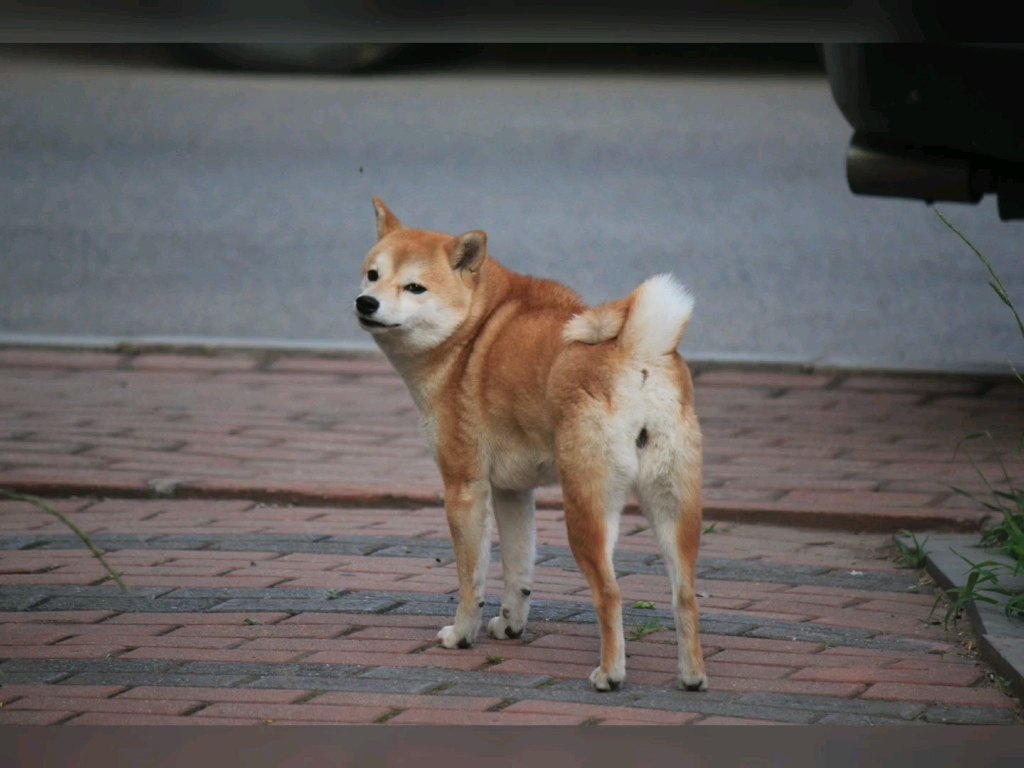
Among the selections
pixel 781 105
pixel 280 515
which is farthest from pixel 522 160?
pixel 280 515

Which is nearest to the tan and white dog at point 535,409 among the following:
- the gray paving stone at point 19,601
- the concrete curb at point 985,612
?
the concrete curb at point 985,612

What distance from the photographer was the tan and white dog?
12.6ft

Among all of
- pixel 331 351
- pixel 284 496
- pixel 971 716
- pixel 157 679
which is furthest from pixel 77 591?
pixel 331 351

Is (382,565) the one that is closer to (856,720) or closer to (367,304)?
(367,304)

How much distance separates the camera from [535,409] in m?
4.12

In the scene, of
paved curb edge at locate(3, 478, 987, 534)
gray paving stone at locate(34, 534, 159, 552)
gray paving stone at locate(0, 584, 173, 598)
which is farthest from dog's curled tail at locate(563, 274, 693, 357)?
gray paving stone at locate(34, 534, 159, 552)

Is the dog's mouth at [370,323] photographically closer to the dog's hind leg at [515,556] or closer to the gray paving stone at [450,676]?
the dog's hind leg at [515,556]

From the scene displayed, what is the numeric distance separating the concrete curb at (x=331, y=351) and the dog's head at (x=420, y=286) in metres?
3.35

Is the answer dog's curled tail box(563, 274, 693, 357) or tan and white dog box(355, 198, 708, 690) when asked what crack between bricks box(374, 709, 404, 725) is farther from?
dog's curled tail box(563, 274, 693, 357)

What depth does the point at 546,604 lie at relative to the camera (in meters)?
4.73

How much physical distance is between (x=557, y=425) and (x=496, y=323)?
547 millimetres

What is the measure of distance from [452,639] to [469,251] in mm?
1136

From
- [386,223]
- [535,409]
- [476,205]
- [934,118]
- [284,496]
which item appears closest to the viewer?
[535,409]

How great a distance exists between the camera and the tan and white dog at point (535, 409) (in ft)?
12.6
